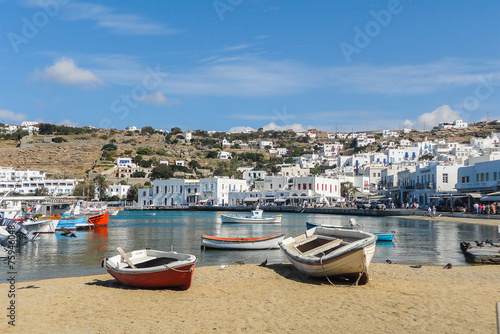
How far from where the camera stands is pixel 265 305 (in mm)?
11672

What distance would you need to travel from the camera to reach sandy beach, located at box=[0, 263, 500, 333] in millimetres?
9672

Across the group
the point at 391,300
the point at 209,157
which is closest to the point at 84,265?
the point at 391,300

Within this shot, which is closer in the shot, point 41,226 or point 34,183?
point 41,226

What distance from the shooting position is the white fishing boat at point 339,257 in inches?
527

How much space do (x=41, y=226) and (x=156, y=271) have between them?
84.2 ft

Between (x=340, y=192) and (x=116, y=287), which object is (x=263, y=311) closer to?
(x=116, y=287)

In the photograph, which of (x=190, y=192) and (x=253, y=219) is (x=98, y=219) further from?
(x=190, y=192)

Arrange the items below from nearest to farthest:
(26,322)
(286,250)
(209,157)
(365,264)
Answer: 1. (26,322)
2. (365,264)
3. (286,250)
4. (209,157)

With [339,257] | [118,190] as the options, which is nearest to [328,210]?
[118,190]

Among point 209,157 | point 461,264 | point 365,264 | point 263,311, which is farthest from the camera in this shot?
point 209,157

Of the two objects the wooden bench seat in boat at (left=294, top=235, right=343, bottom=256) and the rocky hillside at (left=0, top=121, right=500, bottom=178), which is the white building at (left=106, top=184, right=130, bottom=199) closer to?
the rocky hillside at (left=0, top=121, right=500, bottom=178)

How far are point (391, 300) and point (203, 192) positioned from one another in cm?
8721

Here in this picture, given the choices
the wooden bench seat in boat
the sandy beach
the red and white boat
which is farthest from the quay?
the red and white boat

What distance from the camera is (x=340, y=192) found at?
9569cm
